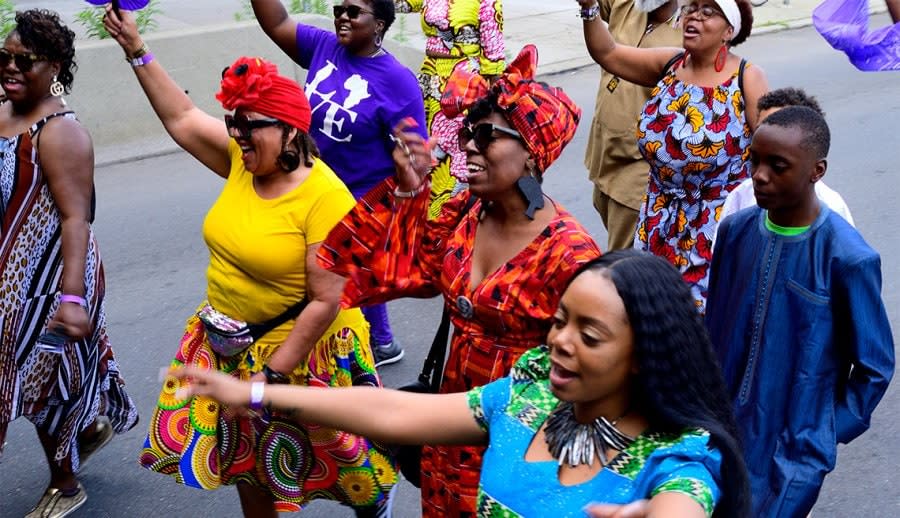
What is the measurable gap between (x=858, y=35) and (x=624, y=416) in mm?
2743

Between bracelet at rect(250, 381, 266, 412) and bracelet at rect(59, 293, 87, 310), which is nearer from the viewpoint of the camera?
bracelet at rect(250, 381, 266, 412)

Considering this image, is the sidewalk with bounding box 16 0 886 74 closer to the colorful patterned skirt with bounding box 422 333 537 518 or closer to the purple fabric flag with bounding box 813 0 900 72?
the purple fabric flag with bounding box 813 0 900 72

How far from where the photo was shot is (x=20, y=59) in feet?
14.2

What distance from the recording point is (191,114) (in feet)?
13.9

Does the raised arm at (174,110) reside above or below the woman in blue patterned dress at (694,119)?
above

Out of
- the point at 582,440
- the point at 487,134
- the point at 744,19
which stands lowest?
the point at 744,19

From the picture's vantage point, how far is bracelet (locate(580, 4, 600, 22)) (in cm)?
473

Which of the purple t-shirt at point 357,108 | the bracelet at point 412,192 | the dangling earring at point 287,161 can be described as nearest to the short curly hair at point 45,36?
the dangling earring at point 287,161

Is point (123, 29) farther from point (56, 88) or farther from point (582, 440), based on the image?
point (582, 440)

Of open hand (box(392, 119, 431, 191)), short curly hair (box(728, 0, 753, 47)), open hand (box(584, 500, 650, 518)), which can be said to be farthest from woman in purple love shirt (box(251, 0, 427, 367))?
open hand (box(584, 500, 650, 518))

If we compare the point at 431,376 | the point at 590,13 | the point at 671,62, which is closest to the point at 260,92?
the point at 431,376

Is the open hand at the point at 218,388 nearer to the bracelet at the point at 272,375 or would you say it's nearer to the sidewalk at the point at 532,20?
A: the bracelet at the point at 272,375

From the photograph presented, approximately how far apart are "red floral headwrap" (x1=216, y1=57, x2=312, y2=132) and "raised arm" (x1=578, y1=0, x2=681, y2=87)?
1478mm

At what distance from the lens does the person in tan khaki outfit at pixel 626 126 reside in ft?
18.9
